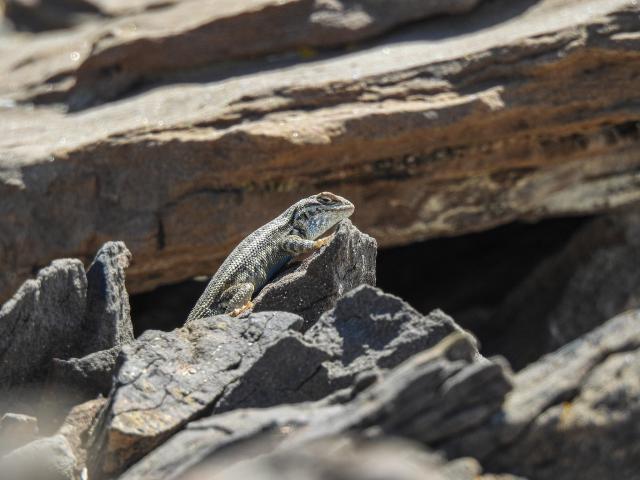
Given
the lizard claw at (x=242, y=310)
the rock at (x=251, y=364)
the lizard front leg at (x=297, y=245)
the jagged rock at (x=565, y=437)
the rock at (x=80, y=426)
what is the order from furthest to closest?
the lizard front leg at (x=297, y=245)
the lizard claw at (x=242, y=310)
the rock at (x=80, y=426)
the rock at (x=251, y=364)
the jagged rock at (x=565, y=437)

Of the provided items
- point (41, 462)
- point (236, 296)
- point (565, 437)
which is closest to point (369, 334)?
point (565, 437)

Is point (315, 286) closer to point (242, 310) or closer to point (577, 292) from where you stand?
point (242, 310)

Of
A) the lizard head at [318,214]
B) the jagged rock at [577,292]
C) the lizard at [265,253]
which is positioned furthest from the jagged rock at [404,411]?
the jagged rock at [577,292]

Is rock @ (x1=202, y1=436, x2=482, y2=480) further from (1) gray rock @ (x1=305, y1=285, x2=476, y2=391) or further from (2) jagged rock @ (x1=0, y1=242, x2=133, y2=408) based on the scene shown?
(2) jagged rock @ (x1=0, y1=242, x2=133, y2=408)

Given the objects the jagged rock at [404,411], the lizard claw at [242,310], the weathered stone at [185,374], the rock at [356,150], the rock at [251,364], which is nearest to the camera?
the jagged rock at [404,411]

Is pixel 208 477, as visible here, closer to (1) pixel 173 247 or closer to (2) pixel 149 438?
(2) pixel 149 438

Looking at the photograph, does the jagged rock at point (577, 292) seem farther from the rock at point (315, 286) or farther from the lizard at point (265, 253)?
the rock at point (315, 286)

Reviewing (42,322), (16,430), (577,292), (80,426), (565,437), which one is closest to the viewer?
(565,437)
